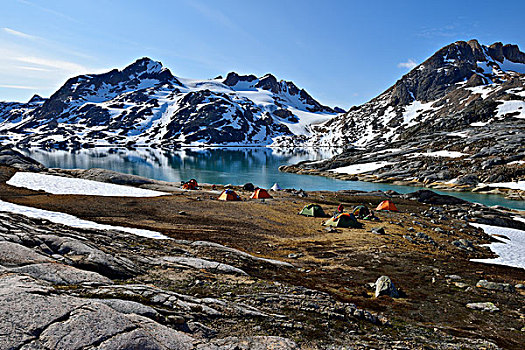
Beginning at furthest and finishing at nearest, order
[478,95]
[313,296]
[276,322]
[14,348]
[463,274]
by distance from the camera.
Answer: [478,95]
[463,274]
[313,296]
[276,322]
[14,348]

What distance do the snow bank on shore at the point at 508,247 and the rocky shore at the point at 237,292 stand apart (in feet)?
4.26

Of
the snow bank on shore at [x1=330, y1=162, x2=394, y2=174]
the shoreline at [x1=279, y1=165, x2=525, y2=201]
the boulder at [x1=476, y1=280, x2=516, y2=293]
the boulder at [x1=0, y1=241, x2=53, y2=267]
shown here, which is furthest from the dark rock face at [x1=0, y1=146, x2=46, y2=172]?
the snow bank on shore at [x1=330, y1=162, x2=394, y2=174]

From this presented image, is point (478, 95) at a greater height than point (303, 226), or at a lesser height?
greater

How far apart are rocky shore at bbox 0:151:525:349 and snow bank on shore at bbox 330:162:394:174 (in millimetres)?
72641

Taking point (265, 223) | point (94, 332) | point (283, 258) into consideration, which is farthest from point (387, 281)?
point (265, 223)

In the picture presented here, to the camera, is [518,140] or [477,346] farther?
[518,140]

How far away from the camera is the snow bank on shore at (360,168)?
3691 inches

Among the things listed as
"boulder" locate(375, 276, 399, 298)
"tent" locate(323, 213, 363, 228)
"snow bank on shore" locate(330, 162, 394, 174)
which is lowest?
"tent" locate(323, 213, 363, 228)

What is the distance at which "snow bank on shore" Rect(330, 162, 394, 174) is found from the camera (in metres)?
93.8

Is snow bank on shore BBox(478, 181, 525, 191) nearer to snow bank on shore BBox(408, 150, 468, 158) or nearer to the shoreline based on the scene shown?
the shoreline

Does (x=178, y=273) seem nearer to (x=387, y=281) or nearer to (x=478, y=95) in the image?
(x=387, y=281)

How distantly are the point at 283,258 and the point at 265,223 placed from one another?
32.4 feet

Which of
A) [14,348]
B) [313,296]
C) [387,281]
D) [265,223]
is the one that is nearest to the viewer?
[14,348]

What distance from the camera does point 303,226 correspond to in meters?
28.1
